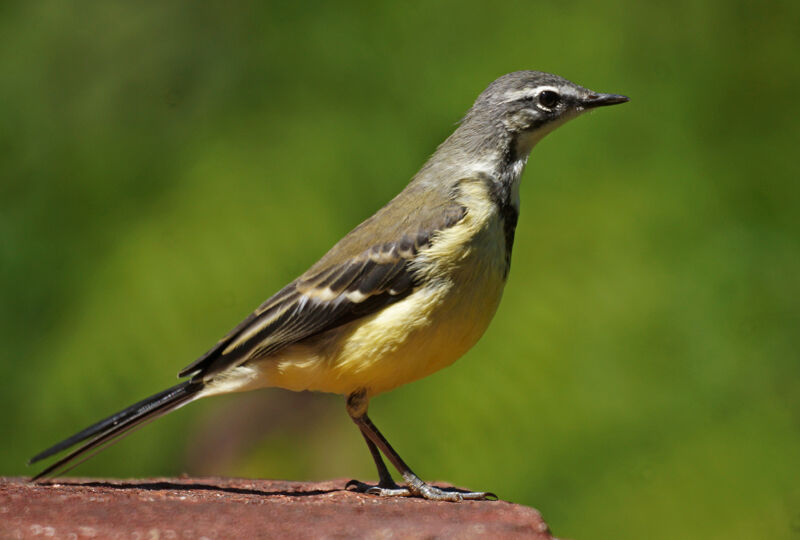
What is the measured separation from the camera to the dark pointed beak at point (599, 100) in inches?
229

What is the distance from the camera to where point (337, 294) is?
5.14m

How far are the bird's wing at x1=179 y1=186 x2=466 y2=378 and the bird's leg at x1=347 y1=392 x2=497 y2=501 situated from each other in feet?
1.53

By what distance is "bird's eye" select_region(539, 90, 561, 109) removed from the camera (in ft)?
18.8

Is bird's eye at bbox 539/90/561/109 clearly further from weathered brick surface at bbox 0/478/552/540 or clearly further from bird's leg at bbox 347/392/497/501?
weathered brick surface at bbox 0/478/552/540

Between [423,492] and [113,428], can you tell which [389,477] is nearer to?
[423,492]

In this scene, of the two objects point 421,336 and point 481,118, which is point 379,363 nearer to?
point 421,336

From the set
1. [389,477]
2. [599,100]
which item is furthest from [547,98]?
[389,477]

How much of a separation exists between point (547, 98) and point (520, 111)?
0.18m

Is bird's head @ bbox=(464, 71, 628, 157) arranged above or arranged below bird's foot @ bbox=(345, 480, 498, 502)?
above

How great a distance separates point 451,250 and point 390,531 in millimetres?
1642

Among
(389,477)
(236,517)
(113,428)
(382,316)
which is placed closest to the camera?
(236,517)

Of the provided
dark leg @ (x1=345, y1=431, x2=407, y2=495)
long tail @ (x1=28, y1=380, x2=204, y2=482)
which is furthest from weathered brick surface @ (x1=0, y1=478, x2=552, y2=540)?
dark leg @ (x1=345, y1=431, x2=407, y2=495)

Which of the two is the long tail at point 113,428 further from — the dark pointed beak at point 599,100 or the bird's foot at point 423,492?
the dark pointed beak at point 599,100

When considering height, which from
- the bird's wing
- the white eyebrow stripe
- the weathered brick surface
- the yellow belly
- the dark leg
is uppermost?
the white eyebrow stripe
